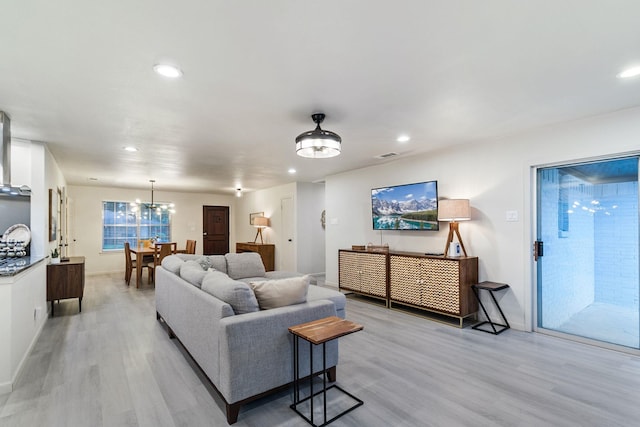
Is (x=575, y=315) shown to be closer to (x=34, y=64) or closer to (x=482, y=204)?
(x=482, y=204)

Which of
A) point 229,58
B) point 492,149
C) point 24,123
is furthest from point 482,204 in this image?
point 24,123

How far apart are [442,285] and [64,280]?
5.19m

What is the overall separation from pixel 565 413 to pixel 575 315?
180 centimetres

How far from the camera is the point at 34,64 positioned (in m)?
2.11

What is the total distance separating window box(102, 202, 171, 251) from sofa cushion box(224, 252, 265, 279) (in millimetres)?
4946

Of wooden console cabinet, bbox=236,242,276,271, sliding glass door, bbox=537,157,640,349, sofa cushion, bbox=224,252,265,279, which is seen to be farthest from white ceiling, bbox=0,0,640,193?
wooden console cabinet, bbox=236,242,276,271

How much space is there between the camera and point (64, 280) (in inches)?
175

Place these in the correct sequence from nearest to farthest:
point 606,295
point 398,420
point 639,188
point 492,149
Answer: point 398,420
point 639,188
point 606,295
point 492,149

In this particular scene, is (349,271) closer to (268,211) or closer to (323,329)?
(323,329)

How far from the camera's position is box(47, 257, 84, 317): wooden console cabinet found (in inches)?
171

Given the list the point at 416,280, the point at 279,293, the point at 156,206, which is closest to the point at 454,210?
the point at 416,280

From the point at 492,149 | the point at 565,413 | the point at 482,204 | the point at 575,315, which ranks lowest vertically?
the point at 565,413

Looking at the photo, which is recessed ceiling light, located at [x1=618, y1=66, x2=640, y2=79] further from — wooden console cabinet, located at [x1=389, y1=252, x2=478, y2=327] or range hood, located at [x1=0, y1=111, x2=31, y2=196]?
range hood, located at [x1=0, y1=111, x2=31, y2=196]

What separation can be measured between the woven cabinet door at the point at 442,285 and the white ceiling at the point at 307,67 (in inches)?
63.9
